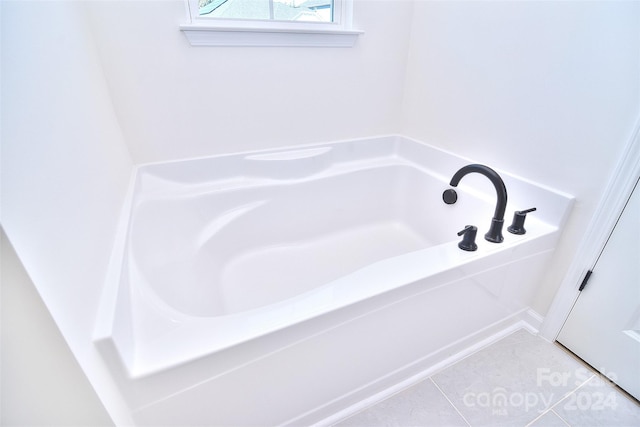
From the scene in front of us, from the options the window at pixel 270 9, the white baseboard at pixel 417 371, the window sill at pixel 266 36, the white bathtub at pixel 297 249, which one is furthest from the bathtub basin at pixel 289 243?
the window at pixel 270 9

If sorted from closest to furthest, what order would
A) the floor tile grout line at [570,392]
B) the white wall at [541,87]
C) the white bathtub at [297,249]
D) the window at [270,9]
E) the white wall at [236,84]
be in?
the white bathtub at [297,249] < the white wall at [541,87] < the floor tile grout line at [570,392] < the white wall at [236,84] < the window at [270,9]

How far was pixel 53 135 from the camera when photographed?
0.62 meters

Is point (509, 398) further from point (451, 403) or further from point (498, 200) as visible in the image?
point (498, 200)

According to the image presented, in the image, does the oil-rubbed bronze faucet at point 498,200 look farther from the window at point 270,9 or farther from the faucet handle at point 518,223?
the window at point 270,9

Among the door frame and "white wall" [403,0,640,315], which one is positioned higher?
"white wall" [403,0,640,315]

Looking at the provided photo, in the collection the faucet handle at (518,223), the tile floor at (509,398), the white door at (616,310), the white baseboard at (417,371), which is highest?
the faucet handle at (518,223)

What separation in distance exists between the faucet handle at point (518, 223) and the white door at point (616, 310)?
0.92ft

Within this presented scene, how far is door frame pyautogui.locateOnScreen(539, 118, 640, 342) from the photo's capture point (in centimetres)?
94

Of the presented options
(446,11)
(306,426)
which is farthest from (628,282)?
(446,11)

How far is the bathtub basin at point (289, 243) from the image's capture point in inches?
28.1

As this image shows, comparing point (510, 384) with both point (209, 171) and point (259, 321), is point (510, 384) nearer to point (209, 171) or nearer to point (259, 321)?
point (259, 321)

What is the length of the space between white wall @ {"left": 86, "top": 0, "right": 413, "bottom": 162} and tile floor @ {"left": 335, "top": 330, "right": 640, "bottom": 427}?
1255mm

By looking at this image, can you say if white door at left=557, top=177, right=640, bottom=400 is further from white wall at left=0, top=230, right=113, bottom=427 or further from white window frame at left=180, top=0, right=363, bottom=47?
white wall at left=0, top=230, right=113, bottom=427

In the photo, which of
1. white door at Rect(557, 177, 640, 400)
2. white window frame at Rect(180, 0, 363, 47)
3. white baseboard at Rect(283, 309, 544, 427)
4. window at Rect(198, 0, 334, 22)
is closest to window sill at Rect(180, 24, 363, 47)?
white window frame at Rect(180, 0, 363, 47)
